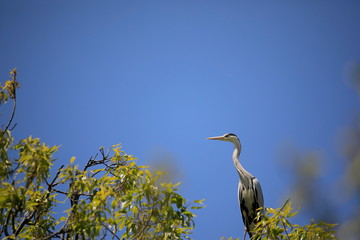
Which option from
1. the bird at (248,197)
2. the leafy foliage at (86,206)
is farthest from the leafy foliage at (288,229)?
the bird at (248,197)

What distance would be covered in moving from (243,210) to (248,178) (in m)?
0.69

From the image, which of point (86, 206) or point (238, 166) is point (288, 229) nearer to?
point (86, 206)

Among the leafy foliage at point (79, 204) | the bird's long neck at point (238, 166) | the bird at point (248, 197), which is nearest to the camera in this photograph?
the leafy foliage at point (79, 204)

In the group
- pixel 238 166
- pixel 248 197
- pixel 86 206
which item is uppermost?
pixel 238 166

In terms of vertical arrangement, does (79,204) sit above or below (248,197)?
below

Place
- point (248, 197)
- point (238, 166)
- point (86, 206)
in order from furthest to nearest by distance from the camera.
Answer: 1. point (238, 166)
2. point (248, 197)
3. point (86, 206)

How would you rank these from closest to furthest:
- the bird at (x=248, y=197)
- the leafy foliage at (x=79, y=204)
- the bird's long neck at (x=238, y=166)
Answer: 1. the leafy foliage at (x=79, y=204)
2. the bird at (x=248, y=197)
3. the bird's long neck at (x=238, y=166)

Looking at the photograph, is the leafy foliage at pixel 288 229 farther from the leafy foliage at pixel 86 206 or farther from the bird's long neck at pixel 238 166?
the bird's long neck at pixel 238 166

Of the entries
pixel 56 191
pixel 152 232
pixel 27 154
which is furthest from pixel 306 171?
pixel 56 191

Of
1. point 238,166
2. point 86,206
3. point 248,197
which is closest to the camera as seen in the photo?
point 86,206

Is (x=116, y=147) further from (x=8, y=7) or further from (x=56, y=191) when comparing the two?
(x=8, y=7)

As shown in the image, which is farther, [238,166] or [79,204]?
[238,166]

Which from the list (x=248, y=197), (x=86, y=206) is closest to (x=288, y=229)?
(x=86, y=206)

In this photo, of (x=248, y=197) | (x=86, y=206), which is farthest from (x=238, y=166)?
(x=86, y=206)
